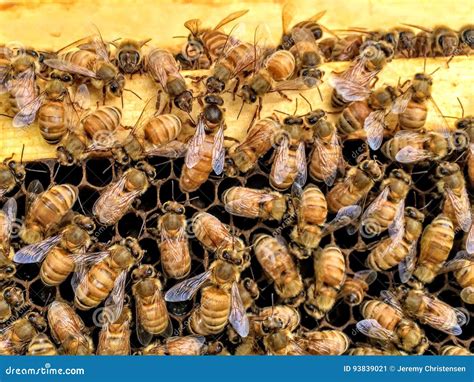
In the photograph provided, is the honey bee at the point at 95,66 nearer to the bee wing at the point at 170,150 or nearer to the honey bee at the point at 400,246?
the bee wing at the point at 170,150

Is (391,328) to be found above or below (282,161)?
below

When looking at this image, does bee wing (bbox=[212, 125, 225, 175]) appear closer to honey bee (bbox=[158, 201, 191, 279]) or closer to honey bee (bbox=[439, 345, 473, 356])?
honey bee (bbox=[158, 201, 191, 279])

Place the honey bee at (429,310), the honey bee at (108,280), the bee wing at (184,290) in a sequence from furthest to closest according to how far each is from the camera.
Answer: the honey bee at (429,310) < the bee wing at (184,290) < the honey bee at (108,280)

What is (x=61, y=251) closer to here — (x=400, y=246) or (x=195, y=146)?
(x=195, y=146)

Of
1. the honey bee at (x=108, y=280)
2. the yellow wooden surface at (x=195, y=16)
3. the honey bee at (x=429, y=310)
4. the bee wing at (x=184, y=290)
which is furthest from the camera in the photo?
the yellow wooden surface at (x=195, y=16)

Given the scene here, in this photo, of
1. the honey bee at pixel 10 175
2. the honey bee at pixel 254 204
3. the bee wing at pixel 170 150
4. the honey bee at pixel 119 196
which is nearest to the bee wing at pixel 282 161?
the honey bee at pixel 254 204

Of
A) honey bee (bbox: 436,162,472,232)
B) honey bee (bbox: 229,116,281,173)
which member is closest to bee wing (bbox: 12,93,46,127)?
honey bee (bbox: 229,116,281,173)

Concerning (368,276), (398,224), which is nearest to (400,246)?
(398,224)
